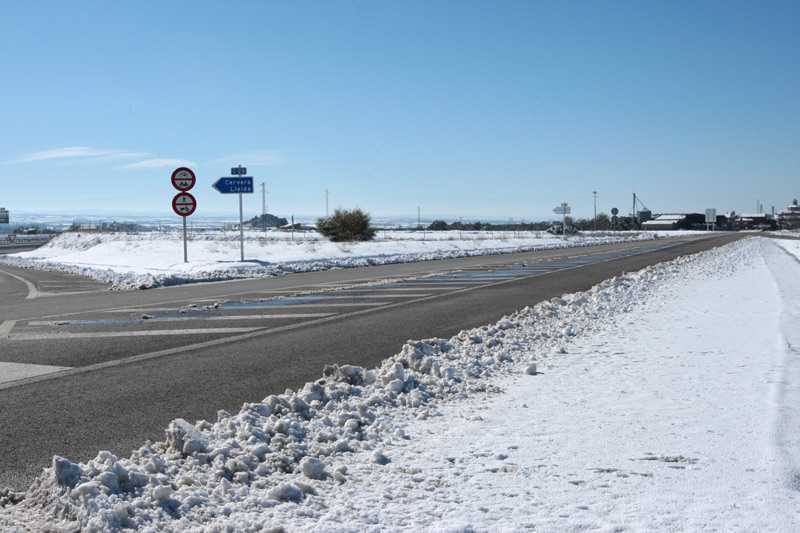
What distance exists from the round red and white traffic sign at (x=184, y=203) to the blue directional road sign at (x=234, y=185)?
2.00 metres

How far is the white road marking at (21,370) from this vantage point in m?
5.88

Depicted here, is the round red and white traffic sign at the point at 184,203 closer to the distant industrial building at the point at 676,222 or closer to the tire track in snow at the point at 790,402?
the tire track in snow at the point at 790,402

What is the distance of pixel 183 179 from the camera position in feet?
71.4

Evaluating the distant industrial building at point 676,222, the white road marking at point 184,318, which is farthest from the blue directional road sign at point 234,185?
the distant industrial building at point 676,222

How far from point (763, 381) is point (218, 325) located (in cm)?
663

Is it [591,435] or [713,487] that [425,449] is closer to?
[591,435]

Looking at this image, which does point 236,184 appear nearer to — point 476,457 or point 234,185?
point 234,185

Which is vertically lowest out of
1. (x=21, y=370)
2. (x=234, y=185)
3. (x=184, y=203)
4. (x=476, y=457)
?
(x=476, y=457)

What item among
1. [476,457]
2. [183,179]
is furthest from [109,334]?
[183,179]

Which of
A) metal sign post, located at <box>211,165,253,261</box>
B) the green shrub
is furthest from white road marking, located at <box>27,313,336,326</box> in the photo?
the green shrub

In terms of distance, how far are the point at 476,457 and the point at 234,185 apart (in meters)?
21.5

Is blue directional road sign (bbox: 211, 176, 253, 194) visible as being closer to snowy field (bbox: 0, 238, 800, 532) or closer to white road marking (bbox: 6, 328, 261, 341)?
white road marking (bbox: 6, 328, 261, 341)

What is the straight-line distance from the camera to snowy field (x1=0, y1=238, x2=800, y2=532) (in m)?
2.98

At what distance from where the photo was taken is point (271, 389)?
550cm
